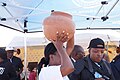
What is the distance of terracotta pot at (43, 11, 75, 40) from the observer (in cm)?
192

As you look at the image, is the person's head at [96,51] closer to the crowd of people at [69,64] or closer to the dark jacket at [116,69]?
the crowd of people at [69,64]

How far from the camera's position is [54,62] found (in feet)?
6.25

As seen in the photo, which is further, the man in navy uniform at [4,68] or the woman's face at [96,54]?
the man in navy uniform at [4,68]

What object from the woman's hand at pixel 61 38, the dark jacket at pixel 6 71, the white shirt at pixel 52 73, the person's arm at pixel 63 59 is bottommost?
the dark jacket at pixel 6 71

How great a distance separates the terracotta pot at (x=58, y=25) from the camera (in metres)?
1.92

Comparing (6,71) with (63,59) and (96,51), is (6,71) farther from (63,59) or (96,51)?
(63,59)

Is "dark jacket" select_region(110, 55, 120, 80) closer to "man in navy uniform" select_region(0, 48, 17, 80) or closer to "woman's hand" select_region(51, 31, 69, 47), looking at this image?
"man in navy uniform" select_region(0, 48, 17, 80)

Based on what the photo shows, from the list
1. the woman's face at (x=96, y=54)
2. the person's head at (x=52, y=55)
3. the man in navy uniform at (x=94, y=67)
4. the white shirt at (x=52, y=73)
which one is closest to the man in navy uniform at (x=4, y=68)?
the man in navy uniform at (x=94, y=67)

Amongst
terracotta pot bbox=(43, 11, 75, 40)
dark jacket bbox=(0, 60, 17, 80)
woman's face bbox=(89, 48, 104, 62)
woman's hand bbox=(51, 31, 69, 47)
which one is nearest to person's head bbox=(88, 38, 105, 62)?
woman's face bbox=(89, 48, 104, 62)

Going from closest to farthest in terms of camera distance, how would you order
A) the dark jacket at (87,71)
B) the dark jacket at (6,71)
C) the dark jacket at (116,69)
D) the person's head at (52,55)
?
the person's head at (52,55), the dark jacket at (87,71), the dark jacket at (116,69), the dark jacket at (6,71)

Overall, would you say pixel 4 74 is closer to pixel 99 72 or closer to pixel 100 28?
pixel 99 72

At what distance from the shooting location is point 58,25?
6.38 feet

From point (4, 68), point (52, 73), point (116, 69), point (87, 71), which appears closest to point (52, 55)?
point (52, 73)

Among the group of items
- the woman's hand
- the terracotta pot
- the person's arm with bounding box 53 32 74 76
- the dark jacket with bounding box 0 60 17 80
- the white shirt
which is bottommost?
the dark jacket with bounding box 0 60 17 80
